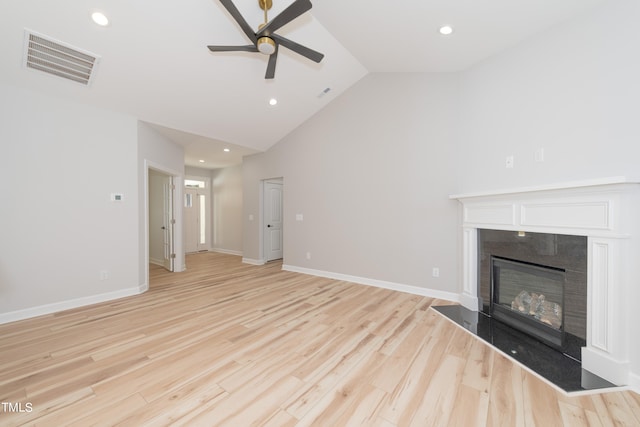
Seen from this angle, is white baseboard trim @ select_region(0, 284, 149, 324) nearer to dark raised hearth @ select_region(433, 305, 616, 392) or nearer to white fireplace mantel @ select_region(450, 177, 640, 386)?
dark raised hearth @ select_region(433, 305, 616, 392)

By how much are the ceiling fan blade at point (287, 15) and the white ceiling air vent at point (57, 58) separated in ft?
6.77

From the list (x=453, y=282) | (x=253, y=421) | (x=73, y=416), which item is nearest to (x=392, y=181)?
(x=453, y=282)

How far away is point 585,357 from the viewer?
200 centimetres

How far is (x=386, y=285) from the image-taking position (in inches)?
165

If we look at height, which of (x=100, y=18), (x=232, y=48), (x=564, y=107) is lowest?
(x=564, y=107)

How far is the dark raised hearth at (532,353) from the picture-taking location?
1.84 metres

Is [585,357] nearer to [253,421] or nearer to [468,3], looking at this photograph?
[253,421]

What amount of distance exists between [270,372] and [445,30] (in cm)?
384

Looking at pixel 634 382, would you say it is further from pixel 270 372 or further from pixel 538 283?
pixel 270 372

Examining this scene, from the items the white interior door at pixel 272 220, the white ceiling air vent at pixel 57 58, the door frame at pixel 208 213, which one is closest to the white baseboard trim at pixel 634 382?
the white ceiling air vent at pixel 57 58

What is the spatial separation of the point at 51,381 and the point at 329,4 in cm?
429

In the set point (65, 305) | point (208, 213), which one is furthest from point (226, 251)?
point (65, 305)

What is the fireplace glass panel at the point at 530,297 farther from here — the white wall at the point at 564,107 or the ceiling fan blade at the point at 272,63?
the ceiling fan blade at the point at 272,63

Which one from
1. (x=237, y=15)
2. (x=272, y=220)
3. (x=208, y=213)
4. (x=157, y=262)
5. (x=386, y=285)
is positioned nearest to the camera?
(x=237, y=15)
